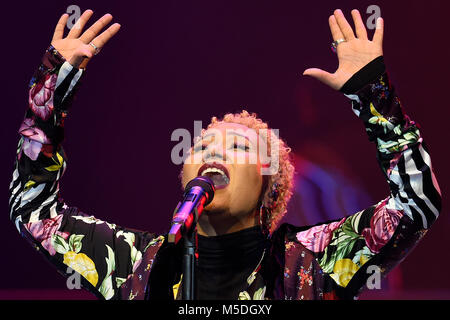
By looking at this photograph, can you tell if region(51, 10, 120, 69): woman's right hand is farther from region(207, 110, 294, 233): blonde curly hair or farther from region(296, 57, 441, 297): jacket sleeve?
Answer: region(296, 57, 441, 297): jacket sleeve

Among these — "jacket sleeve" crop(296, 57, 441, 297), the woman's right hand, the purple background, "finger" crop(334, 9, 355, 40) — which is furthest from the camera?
the purple background

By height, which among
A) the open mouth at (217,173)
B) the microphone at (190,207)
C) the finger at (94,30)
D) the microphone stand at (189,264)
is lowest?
the microphone stand at (189,264)

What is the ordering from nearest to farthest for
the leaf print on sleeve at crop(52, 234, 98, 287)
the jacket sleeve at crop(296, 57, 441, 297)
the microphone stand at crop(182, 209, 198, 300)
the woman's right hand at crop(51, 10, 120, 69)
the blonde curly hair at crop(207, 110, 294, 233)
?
the microphone stand at crop(182, 209, 198, 300), the jacket sleeve at crop(296, 57, 441, 297), the woman's right hand at crop(51, 10, 120, 69), the leaf print on sleeve at crop(52, 234, 98, 287), the blonde curly hair at crop(207, 110, 294, 233)

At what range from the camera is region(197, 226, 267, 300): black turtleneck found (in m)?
1.71

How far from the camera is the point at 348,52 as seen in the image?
156cm

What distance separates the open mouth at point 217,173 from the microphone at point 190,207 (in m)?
0.32

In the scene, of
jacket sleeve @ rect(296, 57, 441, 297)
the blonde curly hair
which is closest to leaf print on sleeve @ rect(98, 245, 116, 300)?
the blonde curly hair

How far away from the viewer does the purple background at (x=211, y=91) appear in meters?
3.14

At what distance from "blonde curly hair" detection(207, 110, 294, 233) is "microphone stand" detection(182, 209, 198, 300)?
26.9 inches

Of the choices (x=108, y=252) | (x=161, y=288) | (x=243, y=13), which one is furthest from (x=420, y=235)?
(x=243, y=13)

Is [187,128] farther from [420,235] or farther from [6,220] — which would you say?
[420,235]

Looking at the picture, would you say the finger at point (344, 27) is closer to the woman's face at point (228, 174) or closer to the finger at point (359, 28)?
the finger at point (359, 28)

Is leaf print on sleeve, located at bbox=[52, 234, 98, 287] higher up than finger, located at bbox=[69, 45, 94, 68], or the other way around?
finger, located at bbox=[69, 45, 94, 68]

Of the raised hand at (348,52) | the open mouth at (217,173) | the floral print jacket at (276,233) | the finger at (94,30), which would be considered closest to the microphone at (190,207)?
the floral print jacket at (276,233)
